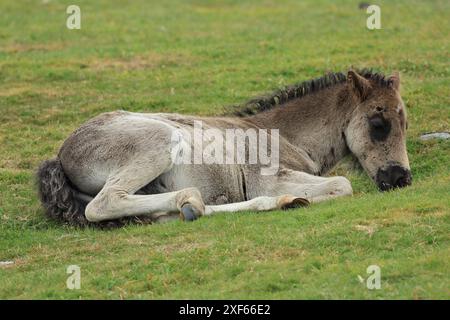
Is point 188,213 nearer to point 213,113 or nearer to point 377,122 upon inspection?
point 377,122

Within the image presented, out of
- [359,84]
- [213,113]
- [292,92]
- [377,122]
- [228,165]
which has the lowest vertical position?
[228,165]

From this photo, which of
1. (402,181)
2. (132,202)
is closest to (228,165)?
(132,202)

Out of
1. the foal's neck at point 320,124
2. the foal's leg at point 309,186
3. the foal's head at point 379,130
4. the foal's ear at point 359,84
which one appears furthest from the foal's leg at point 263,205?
the foal's ear at point 359,84

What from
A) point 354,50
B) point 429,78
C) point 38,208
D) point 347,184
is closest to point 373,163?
point 347,184

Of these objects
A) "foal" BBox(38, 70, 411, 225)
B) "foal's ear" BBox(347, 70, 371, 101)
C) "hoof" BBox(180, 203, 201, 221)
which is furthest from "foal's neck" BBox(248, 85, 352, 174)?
"hoof" BBox(180, 203, 201, 221)

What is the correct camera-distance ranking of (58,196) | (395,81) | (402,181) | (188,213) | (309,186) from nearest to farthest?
(188,213) < (58,196) < (309,186) < (402,181) < (395,81)

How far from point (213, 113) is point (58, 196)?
594cm

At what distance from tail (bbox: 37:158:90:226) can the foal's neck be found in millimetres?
2925

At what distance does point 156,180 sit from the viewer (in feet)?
41.1

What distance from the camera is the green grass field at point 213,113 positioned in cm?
962

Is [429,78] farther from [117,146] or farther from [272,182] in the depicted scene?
[117,146]

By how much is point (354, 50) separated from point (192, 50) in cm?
392

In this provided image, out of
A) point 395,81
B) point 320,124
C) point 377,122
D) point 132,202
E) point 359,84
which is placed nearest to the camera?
point 132,202

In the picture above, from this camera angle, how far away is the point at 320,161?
13.8m
